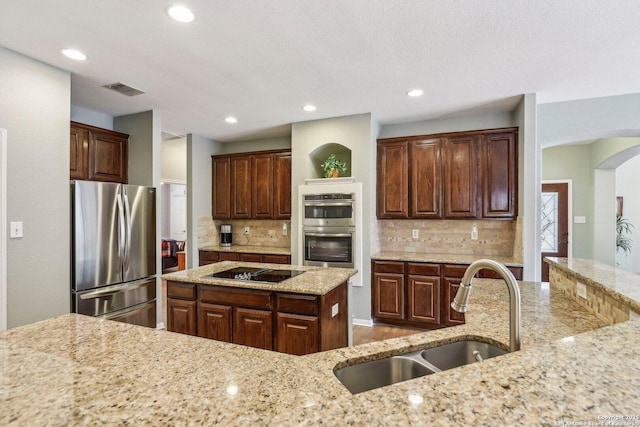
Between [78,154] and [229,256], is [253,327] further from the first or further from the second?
[78,154]

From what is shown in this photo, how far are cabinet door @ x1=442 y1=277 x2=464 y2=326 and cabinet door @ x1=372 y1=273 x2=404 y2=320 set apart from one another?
0.50m

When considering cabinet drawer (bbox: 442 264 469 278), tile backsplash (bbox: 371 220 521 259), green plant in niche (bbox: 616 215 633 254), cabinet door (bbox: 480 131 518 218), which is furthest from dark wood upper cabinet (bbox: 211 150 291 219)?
green plant in niche (bbox: 616 215 633 254)

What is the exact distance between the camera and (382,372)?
1096 mm

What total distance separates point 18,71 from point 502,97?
454cm

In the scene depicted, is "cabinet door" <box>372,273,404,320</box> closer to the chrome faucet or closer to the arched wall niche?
the arched wall niche

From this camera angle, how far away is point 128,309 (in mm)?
3326

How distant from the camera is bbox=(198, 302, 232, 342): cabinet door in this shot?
2.54 meters

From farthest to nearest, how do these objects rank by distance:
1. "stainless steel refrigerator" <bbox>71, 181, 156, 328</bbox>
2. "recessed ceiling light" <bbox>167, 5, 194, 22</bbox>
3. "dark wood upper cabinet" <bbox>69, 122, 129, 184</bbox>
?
"dark wood upper cabinet" <bbox>69, 122, 129, 184</bbox> → "stainless steel refrigerator" <bbox>71, 181, 156, 328</bbox> → "recessed ceiling light" <bbox>167, 5, 194, 22</bbox>

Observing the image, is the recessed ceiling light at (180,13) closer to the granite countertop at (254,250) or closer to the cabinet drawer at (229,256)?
the granite countertop at (254,250)

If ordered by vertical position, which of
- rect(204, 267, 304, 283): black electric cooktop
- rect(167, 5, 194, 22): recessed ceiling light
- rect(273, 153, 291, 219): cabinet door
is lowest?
rect(204, 267, 304, 283): black electric cooktop

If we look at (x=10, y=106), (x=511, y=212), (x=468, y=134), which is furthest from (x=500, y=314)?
(x=10, y=106)

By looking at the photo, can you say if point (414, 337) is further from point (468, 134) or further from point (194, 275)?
point (468, 134)

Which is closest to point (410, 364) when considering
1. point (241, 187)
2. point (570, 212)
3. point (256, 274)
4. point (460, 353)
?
point (460, 353)

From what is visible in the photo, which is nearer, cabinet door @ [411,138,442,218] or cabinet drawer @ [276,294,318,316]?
cabinet drawer @ [276,294,318,316]
